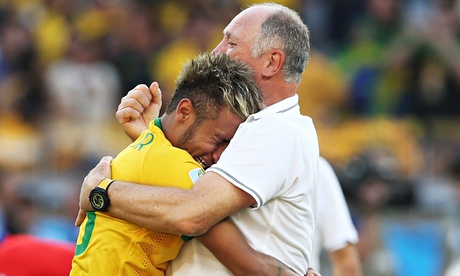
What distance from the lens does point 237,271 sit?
3758 mm

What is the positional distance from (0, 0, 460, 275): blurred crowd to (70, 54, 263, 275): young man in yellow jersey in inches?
185

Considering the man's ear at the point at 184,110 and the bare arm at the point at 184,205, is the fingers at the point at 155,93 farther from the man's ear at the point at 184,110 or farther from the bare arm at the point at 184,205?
the bare arm at the point at 184,205

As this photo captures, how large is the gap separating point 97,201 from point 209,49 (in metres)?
7.28

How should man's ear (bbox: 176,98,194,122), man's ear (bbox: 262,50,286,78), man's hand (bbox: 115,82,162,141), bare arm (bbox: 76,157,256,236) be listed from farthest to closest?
man's hand (bbox: 115,82,162,141), man's ear (bbox: 262,50,286,78), man's ear (bbox: 176,98,194,122), bare arm (bbox: 76,157,256,236)

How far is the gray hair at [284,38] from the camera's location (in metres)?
4.13

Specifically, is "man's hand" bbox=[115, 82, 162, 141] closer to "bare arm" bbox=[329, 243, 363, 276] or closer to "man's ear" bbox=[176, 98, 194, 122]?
"man's ear" bbox=[176, 98, 194, 122]

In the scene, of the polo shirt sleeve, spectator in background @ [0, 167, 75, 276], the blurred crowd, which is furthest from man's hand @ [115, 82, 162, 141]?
the blurred crowd

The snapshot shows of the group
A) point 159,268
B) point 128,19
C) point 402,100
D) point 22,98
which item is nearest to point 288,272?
point 159,268

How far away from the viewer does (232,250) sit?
372cm

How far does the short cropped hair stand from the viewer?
3.85 meters

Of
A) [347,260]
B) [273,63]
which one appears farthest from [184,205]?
[347,260]

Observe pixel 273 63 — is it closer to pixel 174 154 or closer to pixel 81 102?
pixel 174 154

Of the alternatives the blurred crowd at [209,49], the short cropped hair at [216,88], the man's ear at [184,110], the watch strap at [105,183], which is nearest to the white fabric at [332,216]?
the short cropped hair at [216,88]

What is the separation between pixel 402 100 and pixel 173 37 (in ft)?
9.78
